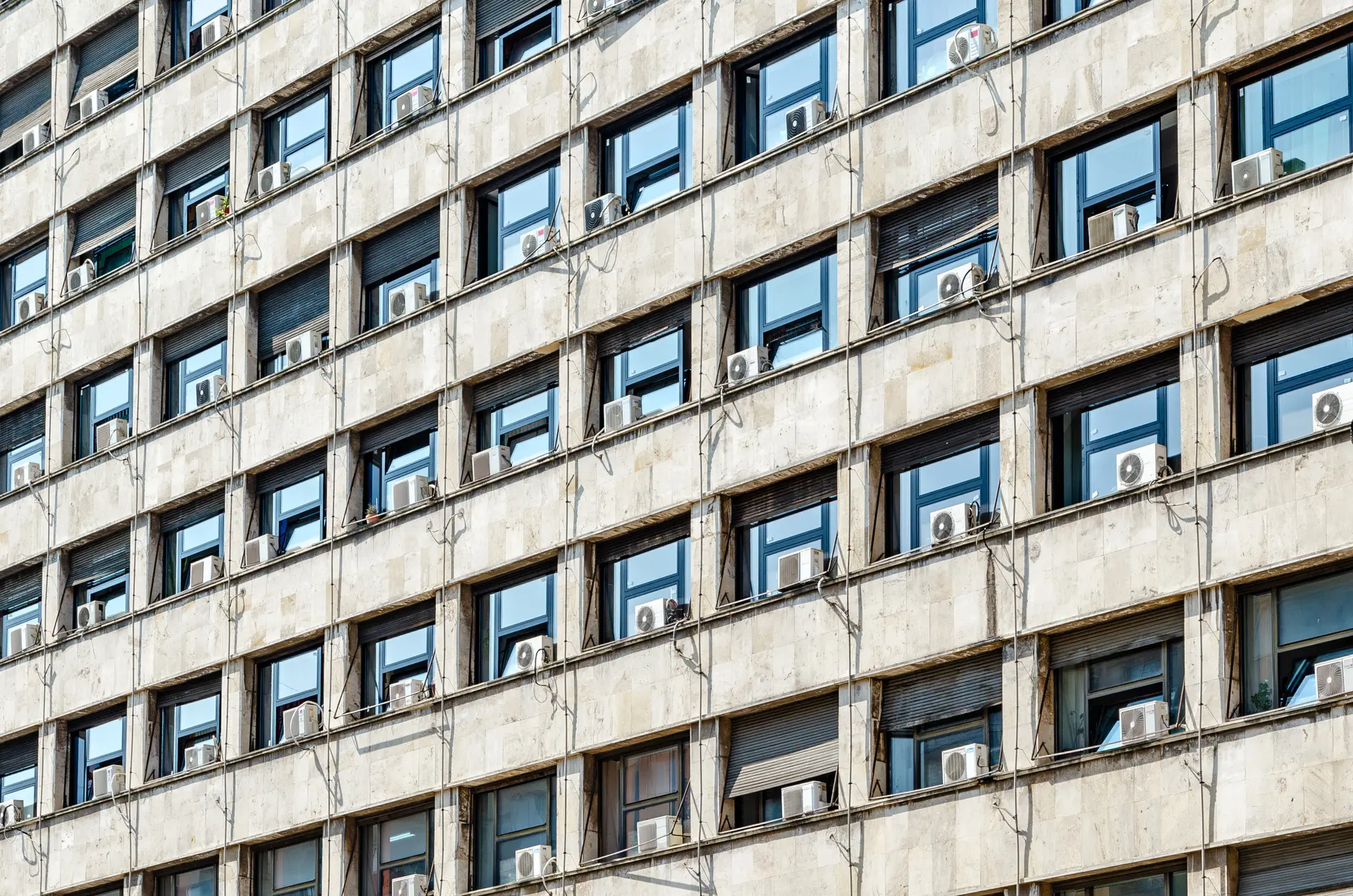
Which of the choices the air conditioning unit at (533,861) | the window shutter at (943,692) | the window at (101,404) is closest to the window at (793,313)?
the window shutter at (943,692)

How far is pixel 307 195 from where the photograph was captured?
40.8m

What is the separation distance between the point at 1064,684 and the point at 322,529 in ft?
43.3

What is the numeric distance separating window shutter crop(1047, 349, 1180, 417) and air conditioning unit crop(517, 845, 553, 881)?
350 inches

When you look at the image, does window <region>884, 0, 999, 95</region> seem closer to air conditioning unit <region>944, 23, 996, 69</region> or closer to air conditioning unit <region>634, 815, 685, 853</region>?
air conditioning unit <region>944, 23, 996, 69</region>

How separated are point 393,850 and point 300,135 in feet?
36.6

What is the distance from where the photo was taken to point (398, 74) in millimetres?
40281

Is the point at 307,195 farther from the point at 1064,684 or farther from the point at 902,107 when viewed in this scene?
the point at 1064,684

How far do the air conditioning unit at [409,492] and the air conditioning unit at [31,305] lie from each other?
1037 cm

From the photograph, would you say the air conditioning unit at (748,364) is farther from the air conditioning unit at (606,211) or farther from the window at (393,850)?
the window at (393,850)

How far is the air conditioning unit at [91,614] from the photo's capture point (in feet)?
141

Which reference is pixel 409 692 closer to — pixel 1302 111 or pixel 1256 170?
pixel 1256 170

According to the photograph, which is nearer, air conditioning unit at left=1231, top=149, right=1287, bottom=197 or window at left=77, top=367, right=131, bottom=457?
air conditioning unit at left=1231, top=149, right=1287, bottom=197

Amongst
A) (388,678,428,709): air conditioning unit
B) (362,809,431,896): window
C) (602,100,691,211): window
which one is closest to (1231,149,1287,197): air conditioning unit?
(602,100,691,211): window

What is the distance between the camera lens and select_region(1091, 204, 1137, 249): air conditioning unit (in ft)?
99.2
